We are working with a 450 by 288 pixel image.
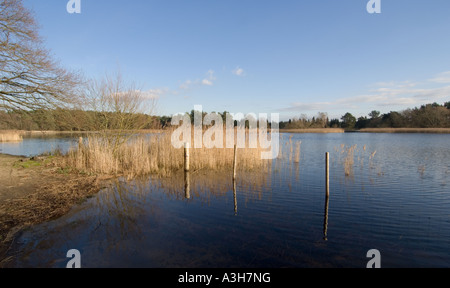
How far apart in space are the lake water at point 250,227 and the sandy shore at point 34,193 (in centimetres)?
31

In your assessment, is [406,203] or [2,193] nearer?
[2,193]

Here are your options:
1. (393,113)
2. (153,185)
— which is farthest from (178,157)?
(393,113)

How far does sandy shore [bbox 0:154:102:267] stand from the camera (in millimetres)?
4301

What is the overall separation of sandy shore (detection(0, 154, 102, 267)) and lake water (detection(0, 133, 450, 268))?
0.31 m

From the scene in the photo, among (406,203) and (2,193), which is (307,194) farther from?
(2,193)

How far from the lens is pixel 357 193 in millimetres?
7113

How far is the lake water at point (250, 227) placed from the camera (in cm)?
346

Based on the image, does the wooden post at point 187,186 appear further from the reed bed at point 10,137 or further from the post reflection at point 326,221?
the reed bed at point 10,137

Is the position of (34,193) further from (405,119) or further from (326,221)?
(405,119)

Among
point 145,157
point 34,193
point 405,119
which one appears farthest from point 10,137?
point 405,119

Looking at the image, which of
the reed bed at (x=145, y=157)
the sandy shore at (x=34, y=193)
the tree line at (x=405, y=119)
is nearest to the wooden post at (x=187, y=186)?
the reed bed at (x=145, y=157)

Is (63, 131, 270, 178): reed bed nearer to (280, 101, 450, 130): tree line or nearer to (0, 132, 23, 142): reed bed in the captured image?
(0, 132, 23, 142): reed bed

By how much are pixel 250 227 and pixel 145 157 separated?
7.02m
